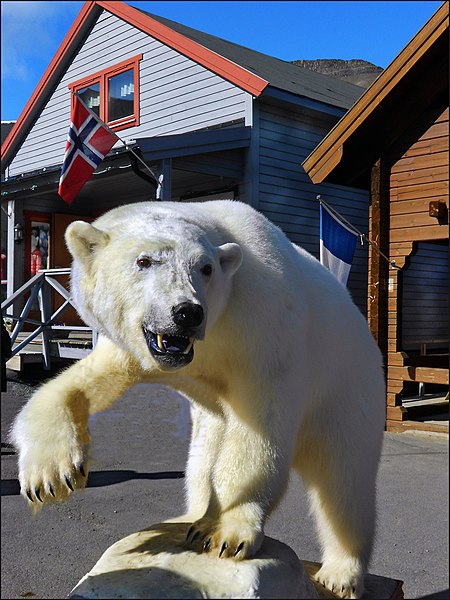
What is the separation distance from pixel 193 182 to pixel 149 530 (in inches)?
240

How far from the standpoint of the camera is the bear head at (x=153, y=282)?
4.09 feet

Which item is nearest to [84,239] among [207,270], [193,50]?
[207,270]

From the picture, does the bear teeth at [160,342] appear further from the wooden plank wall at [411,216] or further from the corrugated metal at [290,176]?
the corrugated metal at [290,176]

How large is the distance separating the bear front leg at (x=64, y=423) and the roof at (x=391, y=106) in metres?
4.19

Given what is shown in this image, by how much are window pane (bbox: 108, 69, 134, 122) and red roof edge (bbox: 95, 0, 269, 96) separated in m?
0.64

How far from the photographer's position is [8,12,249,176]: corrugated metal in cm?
727

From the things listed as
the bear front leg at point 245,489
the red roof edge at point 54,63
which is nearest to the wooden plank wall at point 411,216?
the bear front leg at point 245,489

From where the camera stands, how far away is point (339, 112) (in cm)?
735

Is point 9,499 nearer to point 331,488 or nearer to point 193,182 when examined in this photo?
point 331,488

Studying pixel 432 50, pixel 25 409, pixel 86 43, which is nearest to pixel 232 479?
pixel 25 409

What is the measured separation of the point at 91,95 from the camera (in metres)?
8.55

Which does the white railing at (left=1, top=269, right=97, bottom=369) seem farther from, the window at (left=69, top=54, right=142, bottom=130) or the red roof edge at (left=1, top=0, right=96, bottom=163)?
the red roof edge at (left=1, top=0, right=96, bottom=163)

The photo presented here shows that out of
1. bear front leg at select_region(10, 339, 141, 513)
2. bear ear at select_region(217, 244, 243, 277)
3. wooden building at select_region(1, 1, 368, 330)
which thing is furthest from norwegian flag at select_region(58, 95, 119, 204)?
bear ear at select_region(217, 244, 243, 277)

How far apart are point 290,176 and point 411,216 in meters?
1.88
